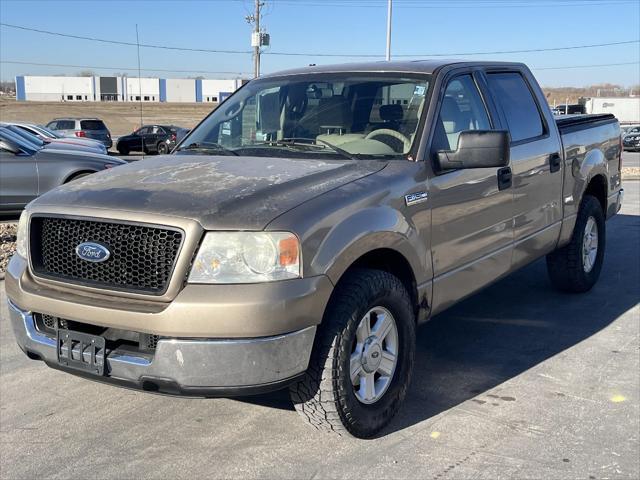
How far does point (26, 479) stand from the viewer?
3207 millimetres

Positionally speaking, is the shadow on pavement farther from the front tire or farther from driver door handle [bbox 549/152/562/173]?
driver door handle [bbox 549/152/562/173]

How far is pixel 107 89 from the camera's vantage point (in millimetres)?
100062

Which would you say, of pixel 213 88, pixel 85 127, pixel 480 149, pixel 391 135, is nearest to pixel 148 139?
pixel 85 127

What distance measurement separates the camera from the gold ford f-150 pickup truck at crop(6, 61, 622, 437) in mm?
3020

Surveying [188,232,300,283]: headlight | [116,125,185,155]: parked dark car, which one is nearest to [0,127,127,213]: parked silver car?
[188,232,300,283]: headlight

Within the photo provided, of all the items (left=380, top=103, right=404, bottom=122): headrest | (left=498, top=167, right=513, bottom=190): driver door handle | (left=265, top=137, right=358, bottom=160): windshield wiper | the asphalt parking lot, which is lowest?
the asphalt parking lot

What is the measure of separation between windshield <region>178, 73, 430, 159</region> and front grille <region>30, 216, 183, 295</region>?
1.20m

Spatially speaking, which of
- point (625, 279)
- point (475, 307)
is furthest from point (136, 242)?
Result: point (625, 279)

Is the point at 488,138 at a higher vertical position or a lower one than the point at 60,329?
higher

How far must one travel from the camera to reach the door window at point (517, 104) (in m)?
5.00

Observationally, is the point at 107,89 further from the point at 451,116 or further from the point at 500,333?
the point at 451,116

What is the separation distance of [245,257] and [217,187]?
1.67ft

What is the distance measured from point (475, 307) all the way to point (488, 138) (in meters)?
2.41

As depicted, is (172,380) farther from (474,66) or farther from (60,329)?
(474,66)
